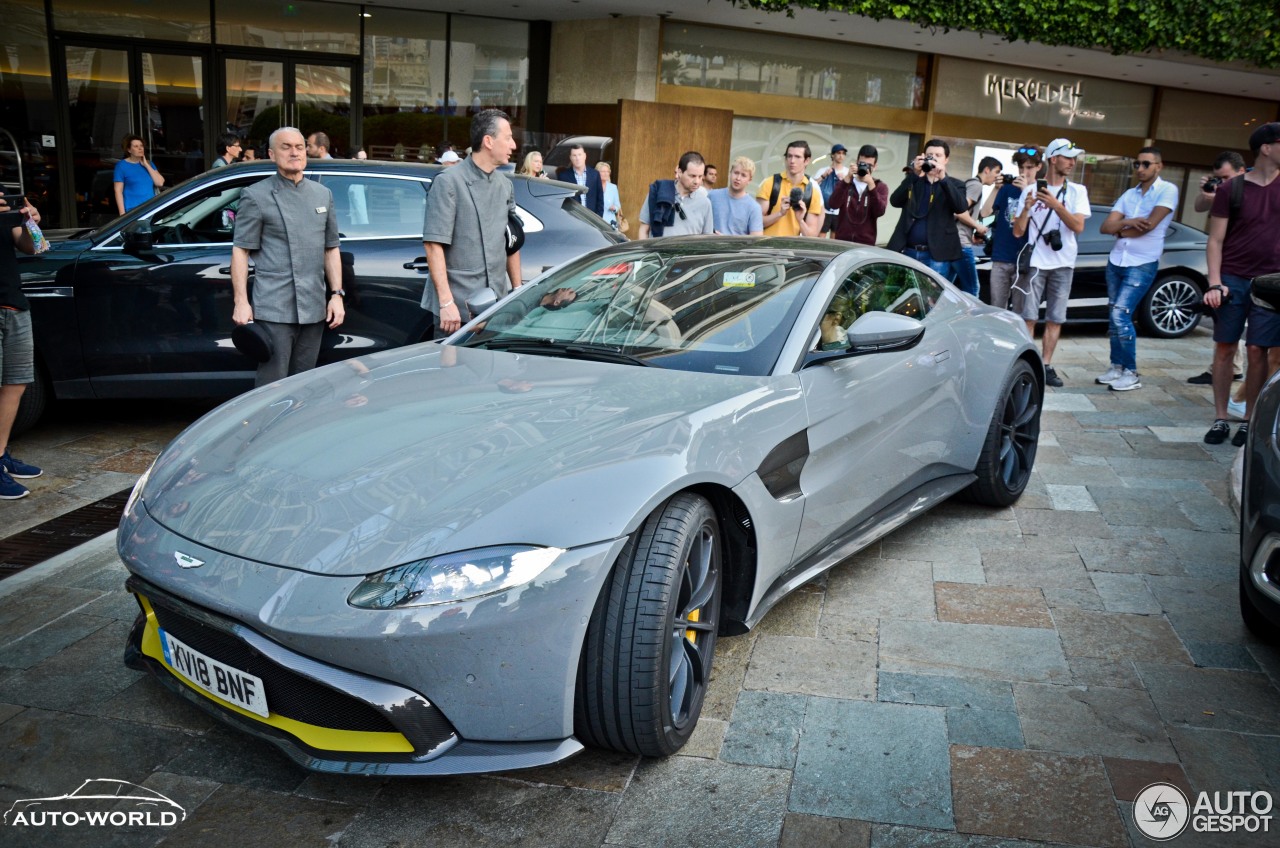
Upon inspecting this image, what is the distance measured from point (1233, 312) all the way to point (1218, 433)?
2.52 feet

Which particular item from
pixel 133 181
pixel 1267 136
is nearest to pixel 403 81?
pixel 133 181

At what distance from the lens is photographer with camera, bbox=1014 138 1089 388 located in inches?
317

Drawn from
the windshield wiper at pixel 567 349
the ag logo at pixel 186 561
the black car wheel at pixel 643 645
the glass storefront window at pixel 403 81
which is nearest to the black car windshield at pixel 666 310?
the windshield wiper at pixel 567 349

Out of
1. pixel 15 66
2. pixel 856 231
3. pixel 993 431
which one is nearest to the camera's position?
pixel 993 431

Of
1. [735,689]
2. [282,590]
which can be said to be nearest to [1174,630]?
[735,689]

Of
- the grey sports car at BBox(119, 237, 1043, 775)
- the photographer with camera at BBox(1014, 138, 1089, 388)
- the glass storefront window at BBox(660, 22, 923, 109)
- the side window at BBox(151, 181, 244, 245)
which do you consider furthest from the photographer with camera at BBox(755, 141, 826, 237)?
the glass storefront window at BBox(660, 22, 923, 109)

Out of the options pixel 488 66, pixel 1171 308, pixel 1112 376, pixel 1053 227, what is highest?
pixel 488 66

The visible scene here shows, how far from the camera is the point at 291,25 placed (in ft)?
50.2

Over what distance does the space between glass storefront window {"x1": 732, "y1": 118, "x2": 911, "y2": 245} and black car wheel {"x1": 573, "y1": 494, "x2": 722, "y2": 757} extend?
15036 millimetres

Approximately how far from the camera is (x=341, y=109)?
15.8m

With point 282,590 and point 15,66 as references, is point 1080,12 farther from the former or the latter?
point 282,590

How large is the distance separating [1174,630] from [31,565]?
14.5ft

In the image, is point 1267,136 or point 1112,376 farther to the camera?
point 1112,376

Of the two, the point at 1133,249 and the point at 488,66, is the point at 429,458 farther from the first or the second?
the point at 488,66
